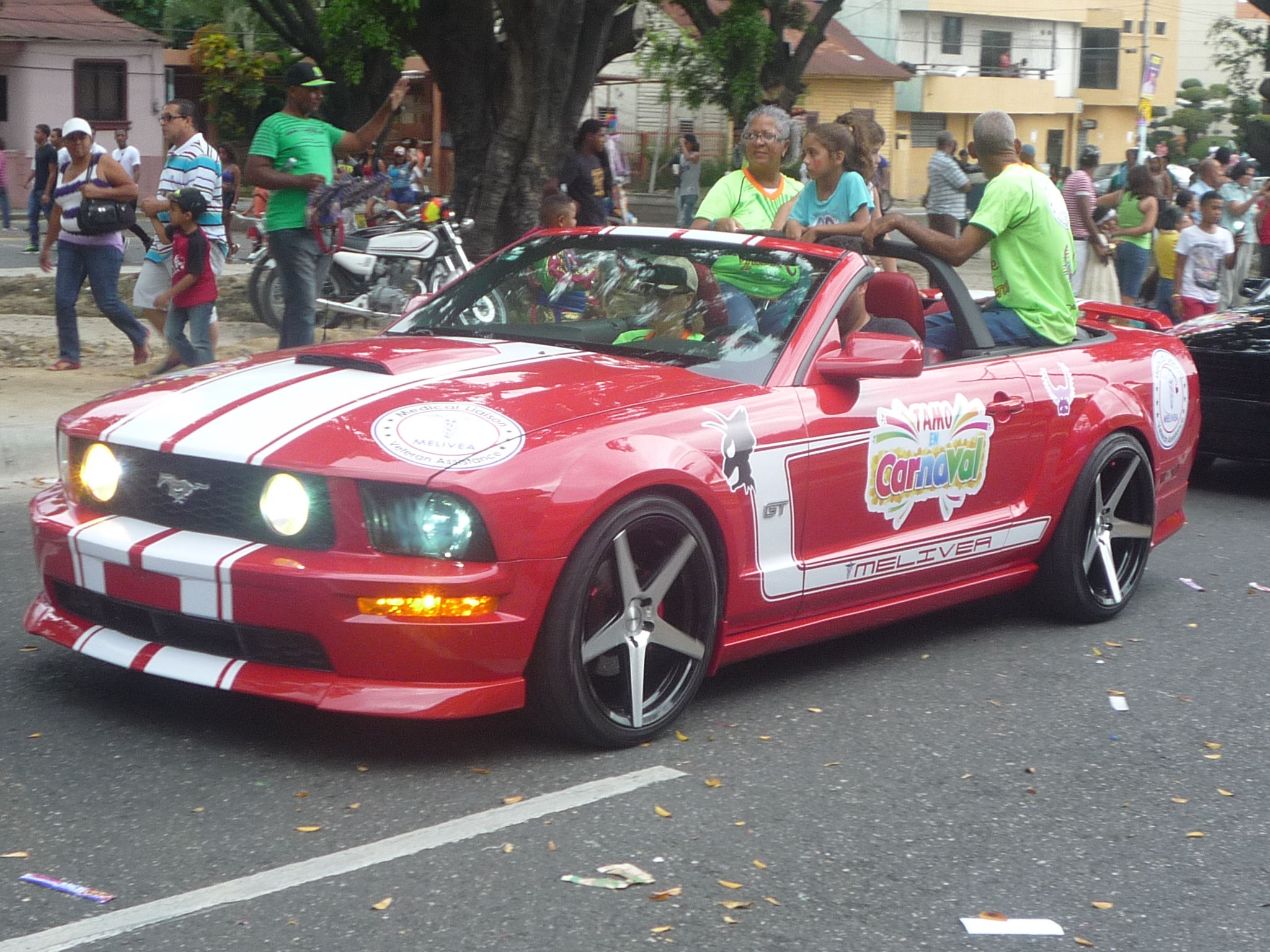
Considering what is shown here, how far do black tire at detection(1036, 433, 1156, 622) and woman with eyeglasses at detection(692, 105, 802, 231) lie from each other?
1919 mm

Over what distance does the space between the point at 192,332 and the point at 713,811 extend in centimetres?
624

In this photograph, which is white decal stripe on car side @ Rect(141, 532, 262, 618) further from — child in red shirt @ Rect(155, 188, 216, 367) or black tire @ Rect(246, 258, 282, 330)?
black tire @ Rect(246, 258, 282, 330)

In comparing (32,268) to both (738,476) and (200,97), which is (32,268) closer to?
(738,476)

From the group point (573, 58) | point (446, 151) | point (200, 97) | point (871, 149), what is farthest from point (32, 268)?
point (200, 97)

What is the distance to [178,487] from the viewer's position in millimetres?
4180

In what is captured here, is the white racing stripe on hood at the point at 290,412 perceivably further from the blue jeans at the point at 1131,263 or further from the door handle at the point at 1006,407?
the blue jeans at the point at 1131,263

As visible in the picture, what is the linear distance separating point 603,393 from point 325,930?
1.77 meters

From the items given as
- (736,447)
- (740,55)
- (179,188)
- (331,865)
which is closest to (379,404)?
(736,447)

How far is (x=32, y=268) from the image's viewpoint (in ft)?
59.1

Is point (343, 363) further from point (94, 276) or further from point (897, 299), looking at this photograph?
point (94, 276)

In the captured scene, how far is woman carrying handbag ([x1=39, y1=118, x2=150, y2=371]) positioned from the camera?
10.2m

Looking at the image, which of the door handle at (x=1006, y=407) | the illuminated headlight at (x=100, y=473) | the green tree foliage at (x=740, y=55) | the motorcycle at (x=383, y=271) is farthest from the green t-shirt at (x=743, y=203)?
the green tree foliage at (x=740, y=55)

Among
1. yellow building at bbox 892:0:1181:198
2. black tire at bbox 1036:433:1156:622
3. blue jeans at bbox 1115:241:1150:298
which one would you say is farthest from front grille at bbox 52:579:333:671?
yellow building at bbox 892:0:1181:198

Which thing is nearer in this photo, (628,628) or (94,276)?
(628,628)
